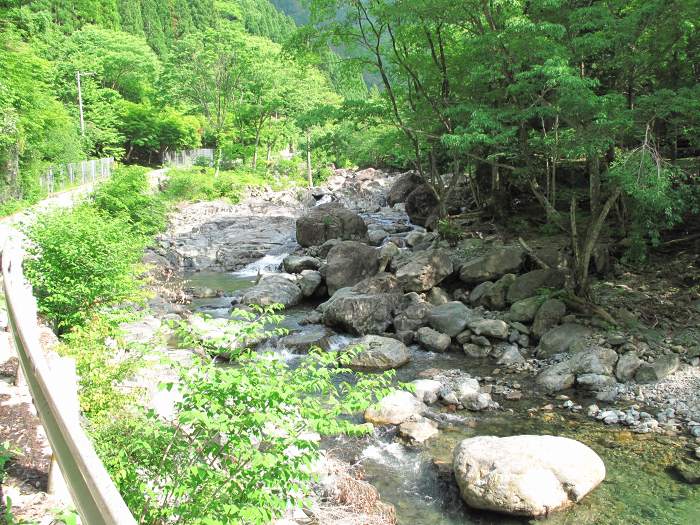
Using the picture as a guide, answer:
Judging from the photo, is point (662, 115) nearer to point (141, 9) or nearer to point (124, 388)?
point (124, 388)

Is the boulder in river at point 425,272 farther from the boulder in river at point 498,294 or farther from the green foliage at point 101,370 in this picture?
the green foliage at point 101,370

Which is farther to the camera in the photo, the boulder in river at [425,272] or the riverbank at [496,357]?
the boulder in river at [425,272]

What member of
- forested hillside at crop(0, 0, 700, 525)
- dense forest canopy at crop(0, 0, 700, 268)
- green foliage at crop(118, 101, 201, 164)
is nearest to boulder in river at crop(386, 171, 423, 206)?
forested hillside at crop(0, 0, 700, 525)

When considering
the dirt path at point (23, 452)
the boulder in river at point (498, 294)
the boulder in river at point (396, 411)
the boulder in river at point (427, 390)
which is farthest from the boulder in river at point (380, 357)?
the dirt path at point (23, 452)

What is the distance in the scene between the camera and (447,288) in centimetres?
1496

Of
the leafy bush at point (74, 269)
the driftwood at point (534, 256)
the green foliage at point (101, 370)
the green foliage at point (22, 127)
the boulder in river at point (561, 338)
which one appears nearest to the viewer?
the green foliage at point (101, 370)

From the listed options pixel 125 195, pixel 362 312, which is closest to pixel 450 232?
pixel 362 312

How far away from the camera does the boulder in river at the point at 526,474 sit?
6.18 m

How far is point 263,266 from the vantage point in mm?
20969

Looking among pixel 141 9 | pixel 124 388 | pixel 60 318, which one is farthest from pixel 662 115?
pixel 141 9

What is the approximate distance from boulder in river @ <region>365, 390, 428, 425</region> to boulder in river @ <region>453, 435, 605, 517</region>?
172 centimetres

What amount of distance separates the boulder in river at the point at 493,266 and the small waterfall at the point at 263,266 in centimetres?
767

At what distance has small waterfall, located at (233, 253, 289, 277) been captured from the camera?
20303mm

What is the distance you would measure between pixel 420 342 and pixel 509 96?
598cm
